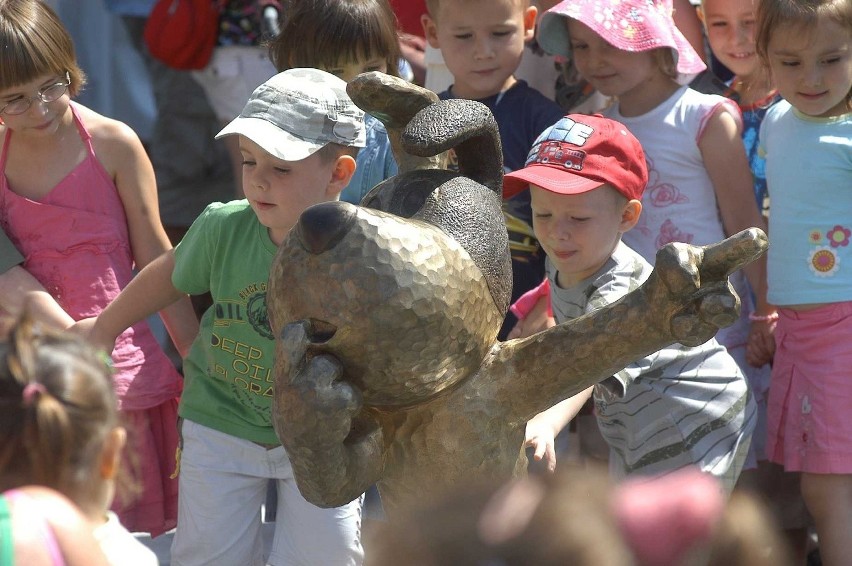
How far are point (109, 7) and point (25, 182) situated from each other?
8.90ft

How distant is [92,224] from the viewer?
132 inches

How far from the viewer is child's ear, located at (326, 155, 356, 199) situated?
2797mm

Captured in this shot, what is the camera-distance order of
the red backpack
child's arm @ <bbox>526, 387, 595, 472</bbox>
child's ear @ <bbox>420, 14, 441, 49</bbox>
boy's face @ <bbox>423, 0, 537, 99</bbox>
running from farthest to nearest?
1. the red backpack
2. child's ear @ <bbox>420, 14, 441, 49</bbox>
3. boy's face @ <bbox>423, 0, 537, 99</bbox>
4. child's arm @ <bbox>526, 387, 595, 472</bbox>

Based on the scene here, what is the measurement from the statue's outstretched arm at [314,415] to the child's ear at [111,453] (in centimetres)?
25

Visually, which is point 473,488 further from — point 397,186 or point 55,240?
point 55,240

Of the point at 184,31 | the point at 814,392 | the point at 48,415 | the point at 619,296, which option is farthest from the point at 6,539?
the point at 184,31

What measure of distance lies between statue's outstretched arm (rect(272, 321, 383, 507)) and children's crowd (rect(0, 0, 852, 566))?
52cm

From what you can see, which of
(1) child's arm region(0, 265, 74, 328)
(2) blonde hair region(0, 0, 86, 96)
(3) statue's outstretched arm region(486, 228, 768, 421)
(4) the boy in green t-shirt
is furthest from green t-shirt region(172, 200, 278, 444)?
(3) statue's outstretched arm region(486, 228, 768, 421)

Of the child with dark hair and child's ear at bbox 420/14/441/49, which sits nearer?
the child with dark hair

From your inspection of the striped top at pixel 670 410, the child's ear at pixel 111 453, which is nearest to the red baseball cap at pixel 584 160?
the striped top at pixel 670 410

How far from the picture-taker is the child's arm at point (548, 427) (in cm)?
233

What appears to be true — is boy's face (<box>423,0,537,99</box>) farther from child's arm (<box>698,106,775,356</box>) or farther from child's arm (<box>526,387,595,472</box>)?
child's arm (<box>526,387,595,472</box>)

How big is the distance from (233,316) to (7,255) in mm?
795

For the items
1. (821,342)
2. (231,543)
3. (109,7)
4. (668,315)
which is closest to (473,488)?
(668,315)
